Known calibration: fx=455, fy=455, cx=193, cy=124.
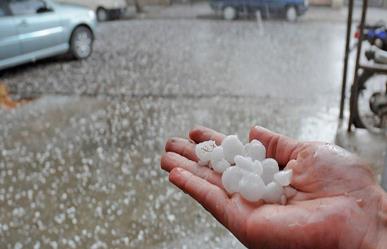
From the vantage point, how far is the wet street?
3.72 metres

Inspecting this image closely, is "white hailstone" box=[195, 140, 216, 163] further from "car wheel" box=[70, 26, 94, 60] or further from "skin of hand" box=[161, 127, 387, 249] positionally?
"car wheel" box=[70, 26, 94, 60]

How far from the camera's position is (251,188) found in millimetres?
1948

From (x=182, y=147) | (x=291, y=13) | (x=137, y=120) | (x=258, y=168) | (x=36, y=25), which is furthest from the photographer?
(x=291, y=13)

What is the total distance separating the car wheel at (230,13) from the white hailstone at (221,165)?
11428 millimetres

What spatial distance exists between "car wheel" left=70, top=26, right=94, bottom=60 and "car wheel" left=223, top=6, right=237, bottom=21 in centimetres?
515

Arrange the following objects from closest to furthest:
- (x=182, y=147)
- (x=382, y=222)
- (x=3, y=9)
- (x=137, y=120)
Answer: (x=382, y=222)
(x=182, y=147)
(x=137, y=120)
(x=3, y=9)

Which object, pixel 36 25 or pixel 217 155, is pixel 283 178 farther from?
pixel 36 25

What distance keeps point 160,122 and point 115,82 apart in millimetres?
2021

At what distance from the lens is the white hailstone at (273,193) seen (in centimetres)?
198

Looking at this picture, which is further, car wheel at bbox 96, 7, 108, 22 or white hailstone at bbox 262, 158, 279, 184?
car wheel at bbox 96, 7, 108, 22

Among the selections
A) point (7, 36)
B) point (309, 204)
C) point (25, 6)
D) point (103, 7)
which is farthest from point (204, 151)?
point (103, 7)

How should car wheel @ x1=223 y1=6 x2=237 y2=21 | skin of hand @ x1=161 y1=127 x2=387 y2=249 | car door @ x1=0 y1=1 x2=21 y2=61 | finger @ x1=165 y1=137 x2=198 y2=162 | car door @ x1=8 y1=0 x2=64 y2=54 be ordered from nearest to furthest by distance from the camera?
1. skin of hand @ x1=161 y1=127 x2=387 y2=249
2. finger @ x1=165 y1=137 x2=198 y2=162
3. car door @ x1=0 y1=1 x2=21 y2=61
4. car door @ x1=8 y1=0 x2=64 y2=54
5. car wheel @ x1=223 y1=6 x2=237 y2=21

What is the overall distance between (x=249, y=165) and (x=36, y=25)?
6.90 m

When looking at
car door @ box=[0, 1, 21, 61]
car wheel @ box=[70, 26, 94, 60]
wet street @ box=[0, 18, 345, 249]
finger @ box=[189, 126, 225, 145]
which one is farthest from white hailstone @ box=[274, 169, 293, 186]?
car wheel @ box=[70, 26, 94, 60]
